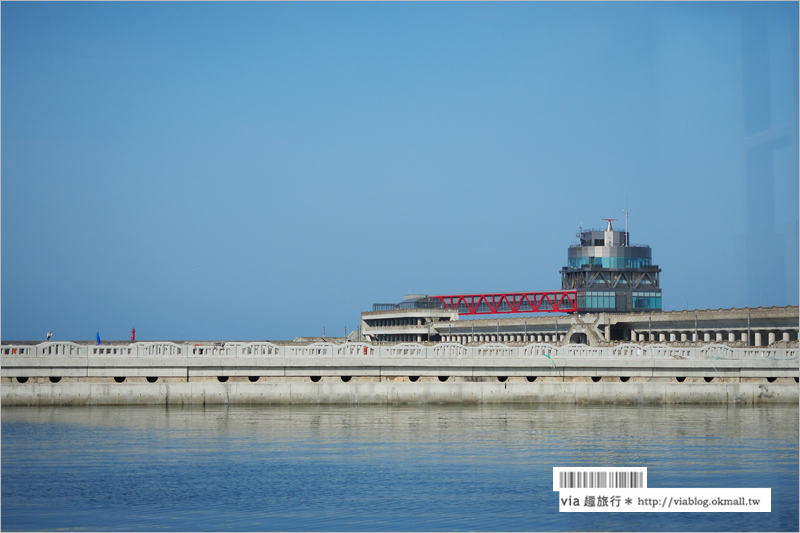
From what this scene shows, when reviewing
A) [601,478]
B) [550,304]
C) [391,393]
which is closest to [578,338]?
[550,304]

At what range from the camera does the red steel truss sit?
170250 mm

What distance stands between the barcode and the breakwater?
1267 inches

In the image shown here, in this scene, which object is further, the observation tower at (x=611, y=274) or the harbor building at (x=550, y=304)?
the observation tower at (x=611, y=274)

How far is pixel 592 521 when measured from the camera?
2569 cm

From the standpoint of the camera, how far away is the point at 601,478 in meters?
21.7

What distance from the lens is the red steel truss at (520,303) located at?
17025 centimetres

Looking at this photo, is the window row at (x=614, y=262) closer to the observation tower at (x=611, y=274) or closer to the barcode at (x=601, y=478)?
the observation tower at (x=611, y=274)

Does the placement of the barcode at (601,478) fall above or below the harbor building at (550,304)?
below

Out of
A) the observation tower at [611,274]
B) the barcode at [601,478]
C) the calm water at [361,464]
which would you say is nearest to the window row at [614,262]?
the observation tower at [611,274]

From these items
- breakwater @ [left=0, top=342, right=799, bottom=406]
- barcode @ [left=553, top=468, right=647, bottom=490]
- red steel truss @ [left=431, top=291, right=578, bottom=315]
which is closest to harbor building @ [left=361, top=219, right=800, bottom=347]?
red steel truss @ [left=431, top=291, right=578, bottom=315]

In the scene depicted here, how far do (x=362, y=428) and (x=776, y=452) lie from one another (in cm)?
1778

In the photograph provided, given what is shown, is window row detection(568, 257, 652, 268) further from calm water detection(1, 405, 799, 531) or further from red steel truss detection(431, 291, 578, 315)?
calm water detection(1, 405, 799, 531)

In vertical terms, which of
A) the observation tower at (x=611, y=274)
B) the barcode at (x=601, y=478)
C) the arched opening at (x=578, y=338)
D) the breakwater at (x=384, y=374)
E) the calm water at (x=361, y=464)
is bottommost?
the calm water at (x=361, y=464)

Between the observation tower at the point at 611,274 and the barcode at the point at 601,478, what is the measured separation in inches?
5807
